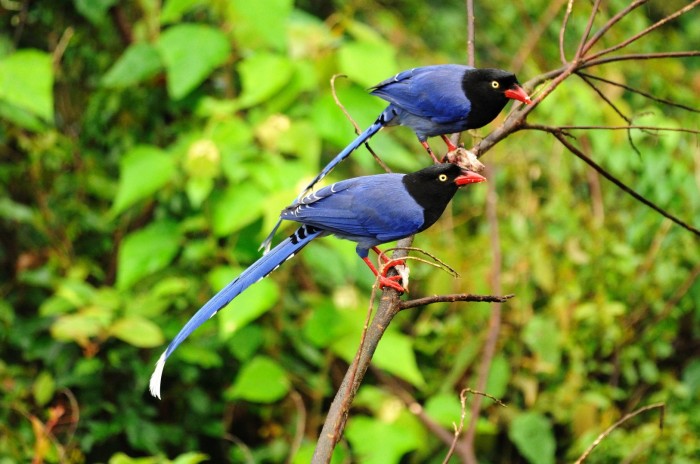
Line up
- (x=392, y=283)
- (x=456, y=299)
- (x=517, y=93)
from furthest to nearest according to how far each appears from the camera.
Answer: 1. (x=517, y=93)
2. (x=392, y=283)
3. (x=456, y=299)

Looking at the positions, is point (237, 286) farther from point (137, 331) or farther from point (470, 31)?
point (137, 331)

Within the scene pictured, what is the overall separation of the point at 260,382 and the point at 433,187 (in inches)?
75.6

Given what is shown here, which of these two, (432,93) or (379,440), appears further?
(379,440)

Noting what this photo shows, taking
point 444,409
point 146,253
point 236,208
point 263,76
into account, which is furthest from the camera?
point 444,409

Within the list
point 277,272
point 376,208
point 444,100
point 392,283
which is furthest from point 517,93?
point 277,272

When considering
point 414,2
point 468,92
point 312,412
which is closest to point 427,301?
point 468,92

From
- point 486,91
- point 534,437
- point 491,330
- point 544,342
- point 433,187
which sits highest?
point 486,91

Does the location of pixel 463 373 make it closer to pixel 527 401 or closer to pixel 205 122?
pixel 527 401

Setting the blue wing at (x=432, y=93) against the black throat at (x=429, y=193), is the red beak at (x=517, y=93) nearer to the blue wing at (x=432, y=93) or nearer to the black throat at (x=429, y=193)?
the blue wing at (x=432, y=93)

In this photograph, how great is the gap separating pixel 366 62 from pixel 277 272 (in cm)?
103

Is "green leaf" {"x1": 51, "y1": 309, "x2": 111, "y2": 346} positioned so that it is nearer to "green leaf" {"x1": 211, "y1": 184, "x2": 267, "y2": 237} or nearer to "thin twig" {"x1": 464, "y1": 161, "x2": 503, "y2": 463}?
"green leaf" {"x1": 211, "y1": 184, "x2": 267, "y2": 237}

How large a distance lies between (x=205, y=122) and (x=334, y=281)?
102 cm

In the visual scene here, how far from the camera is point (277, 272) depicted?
4.27 meters

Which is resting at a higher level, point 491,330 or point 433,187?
point 433,187
